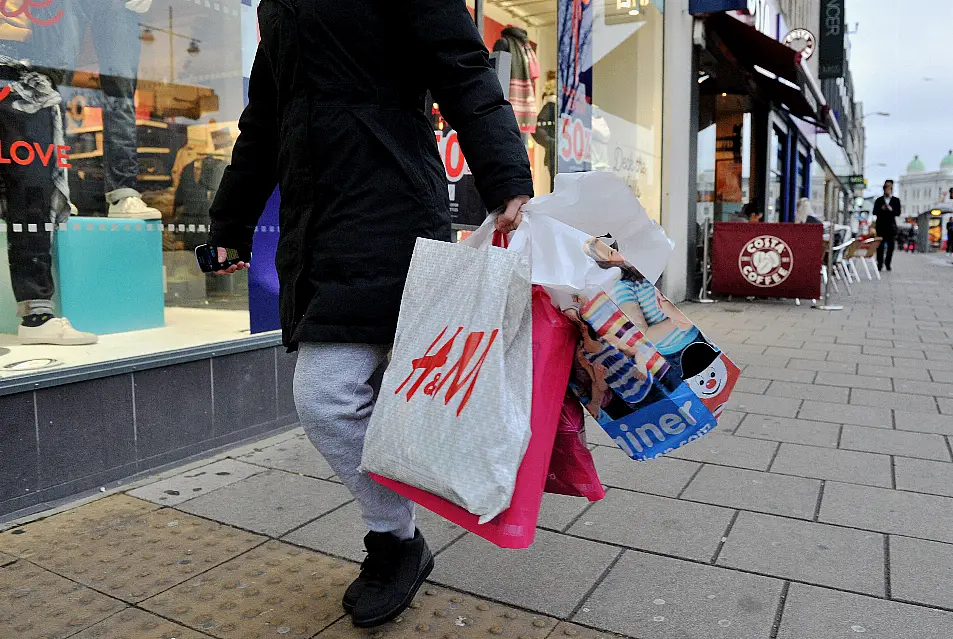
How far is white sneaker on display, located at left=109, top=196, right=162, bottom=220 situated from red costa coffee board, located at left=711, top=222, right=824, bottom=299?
7.36m

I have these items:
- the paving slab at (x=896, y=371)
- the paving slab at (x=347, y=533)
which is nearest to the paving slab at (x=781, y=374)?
the paving slab at (x=896, y=371)

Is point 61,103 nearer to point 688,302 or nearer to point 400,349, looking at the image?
point 400,349

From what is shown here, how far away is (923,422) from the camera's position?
4.22 metres

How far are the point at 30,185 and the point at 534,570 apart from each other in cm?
245

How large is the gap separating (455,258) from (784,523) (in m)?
1.78

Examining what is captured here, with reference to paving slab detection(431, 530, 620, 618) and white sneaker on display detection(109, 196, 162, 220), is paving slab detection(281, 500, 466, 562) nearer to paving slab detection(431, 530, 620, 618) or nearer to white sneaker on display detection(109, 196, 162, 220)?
paving slab detection(431, 530, 620, 618)

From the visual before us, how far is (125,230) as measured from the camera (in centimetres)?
370

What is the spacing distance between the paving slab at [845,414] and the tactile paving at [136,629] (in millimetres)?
3419

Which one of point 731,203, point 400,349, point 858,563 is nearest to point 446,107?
point 400,349

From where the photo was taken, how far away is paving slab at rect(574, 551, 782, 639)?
207 centimetres

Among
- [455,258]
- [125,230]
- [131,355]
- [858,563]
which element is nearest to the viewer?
[455,258]

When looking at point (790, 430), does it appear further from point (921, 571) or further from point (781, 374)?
point (921, 571)

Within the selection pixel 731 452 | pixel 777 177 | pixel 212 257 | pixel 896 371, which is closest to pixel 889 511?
pixel 731 452

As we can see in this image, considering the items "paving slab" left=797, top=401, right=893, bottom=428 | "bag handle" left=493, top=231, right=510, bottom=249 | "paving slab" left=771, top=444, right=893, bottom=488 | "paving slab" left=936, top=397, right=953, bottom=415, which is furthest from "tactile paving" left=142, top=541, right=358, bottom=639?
"paving slab" left=936, top=397, right=953, bottom=415
